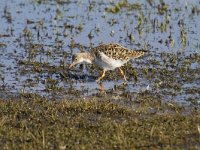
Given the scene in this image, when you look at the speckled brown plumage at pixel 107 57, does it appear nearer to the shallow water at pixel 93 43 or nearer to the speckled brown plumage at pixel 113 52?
the speckled brown plumage at pixel 113 52

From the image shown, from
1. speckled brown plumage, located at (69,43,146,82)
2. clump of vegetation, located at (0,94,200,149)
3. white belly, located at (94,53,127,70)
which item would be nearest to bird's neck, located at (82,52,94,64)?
speckled brown plumage, located at (69,43,146,82)

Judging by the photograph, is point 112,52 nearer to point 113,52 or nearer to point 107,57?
point 113,52

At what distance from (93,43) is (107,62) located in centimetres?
334

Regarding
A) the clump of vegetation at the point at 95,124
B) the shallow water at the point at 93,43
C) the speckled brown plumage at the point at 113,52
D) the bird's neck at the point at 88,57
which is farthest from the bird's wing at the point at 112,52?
the clump of vegetation at the point at 95,124

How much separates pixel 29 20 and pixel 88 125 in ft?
30.3

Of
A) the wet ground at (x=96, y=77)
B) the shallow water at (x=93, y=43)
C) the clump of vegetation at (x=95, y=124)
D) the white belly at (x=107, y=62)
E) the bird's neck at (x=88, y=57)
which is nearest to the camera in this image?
the clump of vegetation at (x=95, y=124)

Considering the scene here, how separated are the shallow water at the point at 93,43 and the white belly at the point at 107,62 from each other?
33cm

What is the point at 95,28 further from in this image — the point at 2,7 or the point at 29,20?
the point at 2,7

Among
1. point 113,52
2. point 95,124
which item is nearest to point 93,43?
point 113,52

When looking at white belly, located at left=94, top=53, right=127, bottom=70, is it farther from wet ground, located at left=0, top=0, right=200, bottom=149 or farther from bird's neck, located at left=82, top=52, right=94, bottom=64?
wet ground, located at left=0, top=0, right=200, bottom=149

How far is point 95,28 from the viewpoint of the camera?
1697 cm

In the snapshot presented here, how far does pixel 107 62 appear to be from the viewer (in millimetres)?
12211

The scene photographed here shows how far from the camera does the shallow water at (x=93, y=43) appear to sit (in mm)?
11820

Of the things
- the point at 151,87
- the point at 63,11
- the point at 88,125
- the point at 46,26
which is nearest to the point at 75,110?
the point at 88,125
